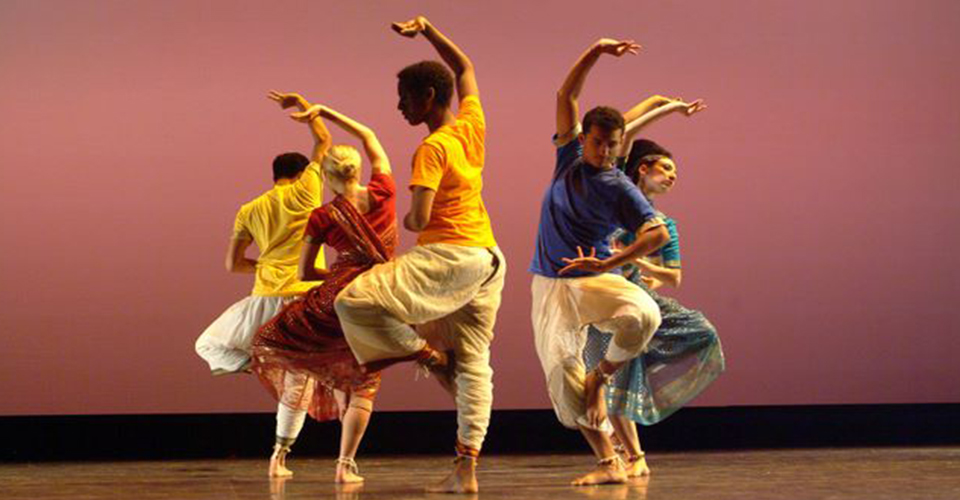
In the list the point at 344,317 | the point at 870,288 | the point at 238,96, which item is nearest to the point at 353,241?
the point at 344,317

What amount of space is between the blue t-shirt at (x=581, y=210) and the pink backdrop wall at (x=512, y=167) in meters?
2.05

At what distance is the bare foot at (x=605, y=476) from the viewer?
4.62 metres

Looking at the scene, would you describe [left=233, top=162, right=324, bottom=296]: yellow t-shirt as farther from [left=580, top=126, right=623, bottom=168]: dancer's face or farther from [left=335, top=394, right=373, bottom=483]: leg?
[left=580, top=126, right=623, bottom=168]: dancer's face

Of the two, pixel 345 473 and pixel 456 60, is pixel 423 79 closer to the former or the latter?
pixel 456 60

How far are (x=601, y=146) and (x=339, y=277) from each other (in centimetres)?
94

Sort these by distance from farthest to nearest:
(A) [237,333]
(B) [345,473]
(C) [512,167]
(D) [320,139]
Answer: (C) [512,167] → (A) [237,333] → (D) [320,139] → (B) [345,473]

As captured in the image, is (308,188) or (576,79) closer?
(576,79)

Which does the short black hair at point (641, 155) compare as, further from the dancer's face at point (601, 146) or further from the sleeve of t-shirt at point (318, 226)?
the sleeve of t-shirt at point (318, 226)

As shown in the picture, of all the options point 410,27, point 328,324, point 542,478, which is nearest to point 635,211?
point 410,27

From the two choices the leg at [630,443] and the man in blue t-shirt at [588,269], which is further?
the leg at [630,443]

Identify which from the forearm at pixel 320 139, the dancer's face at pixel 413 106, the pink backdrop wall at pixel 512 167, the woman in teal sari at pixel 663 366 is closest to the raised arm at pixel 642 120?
the woman in teal sari at pixel 663 366

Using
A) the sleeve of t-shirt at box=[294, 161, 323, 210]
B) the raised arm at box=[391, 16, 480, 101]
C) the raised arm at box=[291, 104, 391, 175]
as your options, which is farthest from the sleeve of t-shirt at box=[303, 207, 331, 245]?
the sleeve of t-shirt at box=[294, 161, 323, 210]

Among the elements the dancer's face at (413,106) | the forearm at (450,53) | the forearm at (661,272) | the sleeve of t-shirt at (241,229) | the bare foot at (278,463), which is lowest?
the bare foot at (278,463)

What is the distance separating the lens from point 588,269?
4.42 m
